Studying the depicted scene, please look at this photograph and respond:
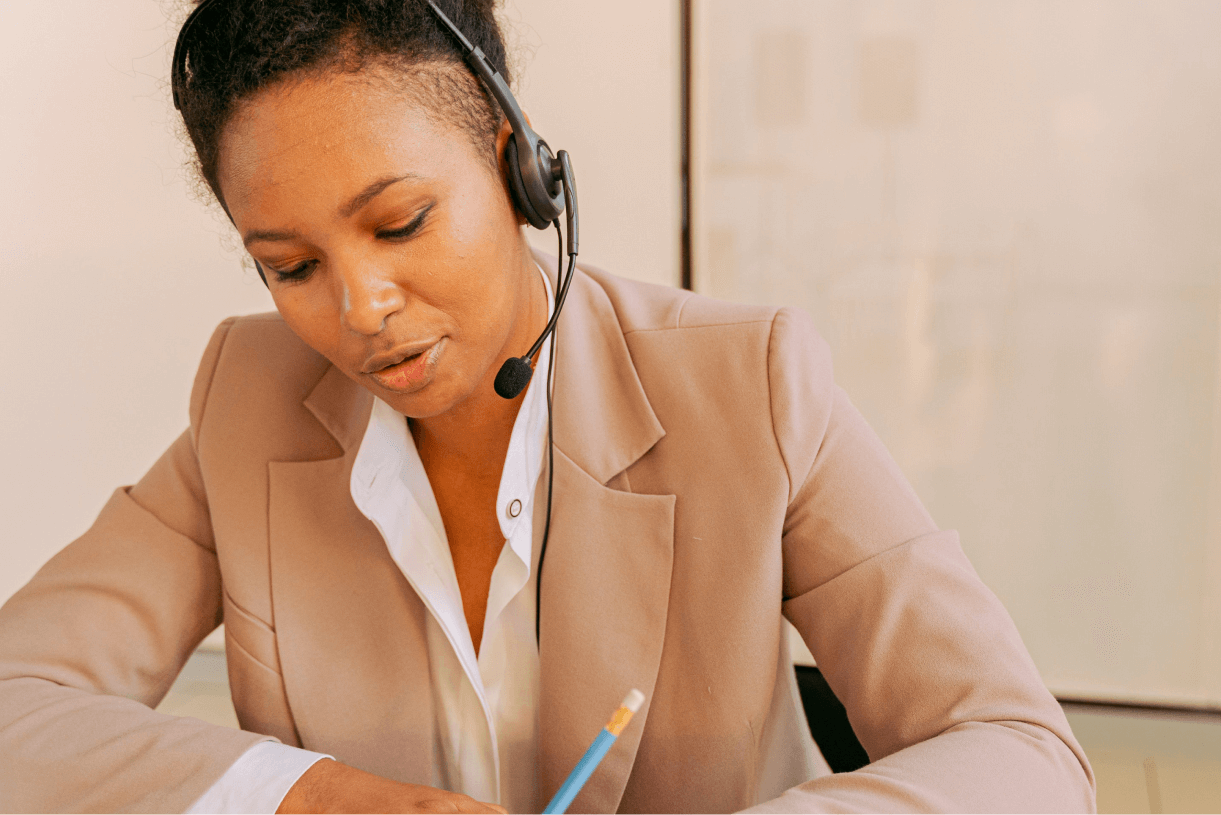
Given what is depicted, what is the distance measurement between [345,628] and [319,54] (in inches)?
20.9

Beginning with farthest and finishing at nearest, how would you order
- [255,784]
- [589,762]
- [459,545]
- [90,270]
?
[90,270] → [459,545] → [255,784] → [589,762]

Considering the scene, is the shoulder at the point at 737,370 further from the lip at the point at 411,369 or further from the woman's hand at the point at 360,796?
the woman's hand at the point at 360,796

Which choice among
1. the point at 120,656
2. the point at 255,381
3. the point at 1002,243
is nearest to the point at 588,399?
the point at 255,381

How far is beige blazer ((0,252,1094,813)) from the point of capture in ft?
2.24

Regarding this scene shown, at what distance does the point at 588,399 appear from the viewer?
849 mm

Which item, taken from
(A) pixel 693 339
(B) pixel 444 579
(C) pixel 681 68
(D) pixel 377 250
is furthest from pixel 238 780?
(C) pixel 681 68

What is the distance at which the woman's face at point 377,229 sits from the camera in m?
0.66

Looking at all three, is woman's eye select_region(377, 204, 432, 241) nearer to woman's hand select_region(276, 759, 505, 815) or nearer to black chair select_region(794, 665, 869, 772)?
woman's hand select_region(276, 759, 505, 815)

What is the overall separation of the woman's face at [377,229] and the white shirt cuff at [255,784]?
303 millimetres

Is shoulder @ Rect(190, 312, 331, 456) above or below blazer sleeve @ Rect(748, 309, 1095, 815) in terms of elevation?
above

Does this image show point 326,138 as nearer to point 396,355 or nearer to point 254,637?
point 396,355

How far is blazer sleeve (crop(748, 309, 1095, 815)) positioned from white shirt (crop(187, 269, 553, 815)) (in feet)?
0.80

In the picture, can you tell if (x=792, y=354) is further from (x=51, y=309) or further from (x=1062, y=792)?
(x=51, y=309)

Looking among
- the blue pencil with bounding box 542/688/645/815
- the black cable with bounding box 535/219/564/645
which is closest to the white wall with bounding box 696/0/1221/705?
the black cable with bounding box 535/219/564/645
